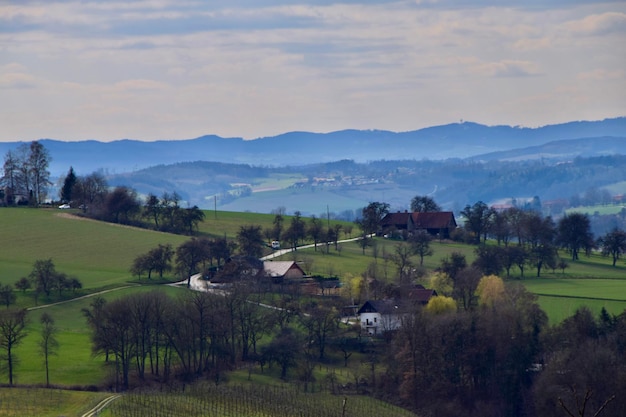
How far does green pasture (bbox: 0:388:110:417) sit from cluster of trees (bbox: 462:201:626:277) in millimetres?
49110

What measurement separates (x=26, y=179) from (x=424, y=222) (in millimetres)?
49864

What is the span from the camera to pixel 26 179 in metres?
140

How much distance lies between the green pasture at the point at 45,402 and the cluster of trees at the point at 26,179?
7831 centimetres

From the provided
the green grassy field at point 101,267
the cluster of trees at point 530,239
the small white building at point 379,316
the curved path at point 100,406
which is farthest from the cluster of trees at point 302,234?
the curved path at point 100,406

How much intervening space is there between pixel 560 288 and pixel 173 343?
3787 centimetres

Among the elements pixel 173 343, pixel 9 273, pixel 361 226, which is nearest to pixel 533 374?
pixel 173 343

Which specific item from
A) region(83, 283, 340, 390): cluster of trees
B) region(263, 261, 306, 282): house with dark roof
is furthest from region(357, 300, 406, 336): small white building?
region(263, 261, 306, 282): house with dark roof

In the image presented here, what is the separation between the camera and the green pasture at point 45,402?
5509 centimetres

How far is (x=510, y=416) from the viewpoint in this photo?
6731cm

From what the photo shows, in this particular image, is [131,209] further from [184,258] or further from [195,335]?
[195,335]

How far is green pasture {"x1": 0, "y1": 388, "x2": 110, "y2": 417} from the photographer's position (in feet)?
181

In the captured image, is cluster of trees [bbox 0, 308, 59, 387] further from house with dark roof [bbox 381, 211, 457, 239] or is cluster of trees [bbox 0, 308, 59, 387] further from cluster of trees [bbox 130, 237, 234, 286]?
house with dark roof [bbox 381, 211, 457, 239]

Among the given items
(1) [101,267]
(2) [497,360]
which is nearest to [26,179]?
(1) [101,267]

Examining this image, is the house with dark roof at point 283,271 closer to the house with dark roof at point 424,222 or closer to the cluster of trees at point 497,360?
the cluster of trees at point 497,360
